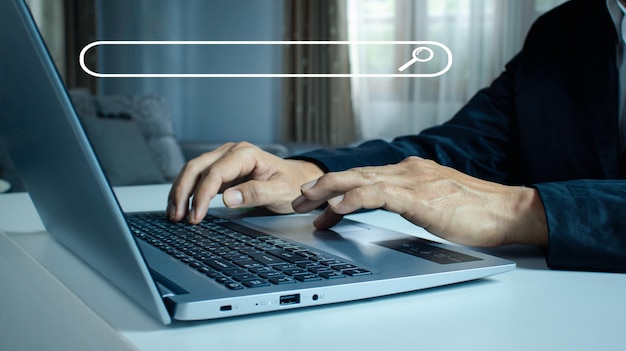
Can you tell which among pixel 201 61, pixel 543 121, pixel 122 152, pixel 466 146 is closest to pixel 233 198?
pixel 466 146

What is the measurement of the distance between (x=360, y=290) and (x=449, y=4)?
3436 mm

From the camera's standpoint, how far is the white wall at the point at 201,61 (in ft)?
15.2

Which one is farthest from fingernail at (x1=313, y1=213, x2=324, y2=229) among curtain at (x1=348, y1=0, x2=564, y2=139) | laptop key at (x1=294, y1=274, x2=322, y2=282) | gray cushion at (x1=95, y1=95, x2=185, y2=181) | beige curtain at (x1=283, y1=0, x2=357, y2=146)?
beige curtain at (x1=283, y1=0, x2=357, y2=146)

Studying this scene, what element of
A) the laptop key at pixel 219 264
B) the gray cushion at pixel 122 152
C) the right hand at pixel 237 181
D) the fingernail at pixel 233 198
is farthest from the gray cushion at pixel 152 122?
the laptop key at pixel 219 264

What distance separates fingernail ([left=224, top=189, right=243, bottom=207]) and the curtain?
299 centimetres

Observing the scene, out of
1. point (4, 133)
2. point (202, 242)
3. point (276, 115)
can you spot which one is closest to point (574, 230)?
point (202, 242)

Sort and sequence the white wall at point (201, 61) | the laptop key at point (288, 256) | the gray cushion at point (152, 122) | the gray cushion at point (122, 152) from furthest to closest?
the white wall at point (201, 61), the gray cushion at point (152, 122), the gray cushion at point (122, 152), the laptop key at point (288, 256)

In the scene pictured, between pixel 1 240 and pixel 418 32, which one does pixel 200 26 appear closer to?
pixel 418 32

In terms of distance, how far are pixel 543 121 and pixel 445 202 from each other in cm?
62

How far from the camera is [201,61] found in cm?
498

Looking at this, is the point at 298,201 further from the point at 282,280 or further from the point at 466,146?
the point at 466,146

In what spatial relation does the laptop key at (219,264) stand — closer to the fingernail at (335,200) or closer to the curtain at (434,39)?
the fingernail at (335,200)

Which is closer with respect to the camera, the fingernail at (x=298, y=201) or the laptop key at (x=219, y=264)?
the laptop key at (x=219, y=264)

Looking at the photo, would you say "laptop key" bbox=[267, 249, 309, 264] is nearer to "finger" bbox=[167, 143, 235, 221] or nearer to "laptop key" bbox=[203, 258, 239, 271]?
"laptop key" bbox=[203, 258, 239, 271]
